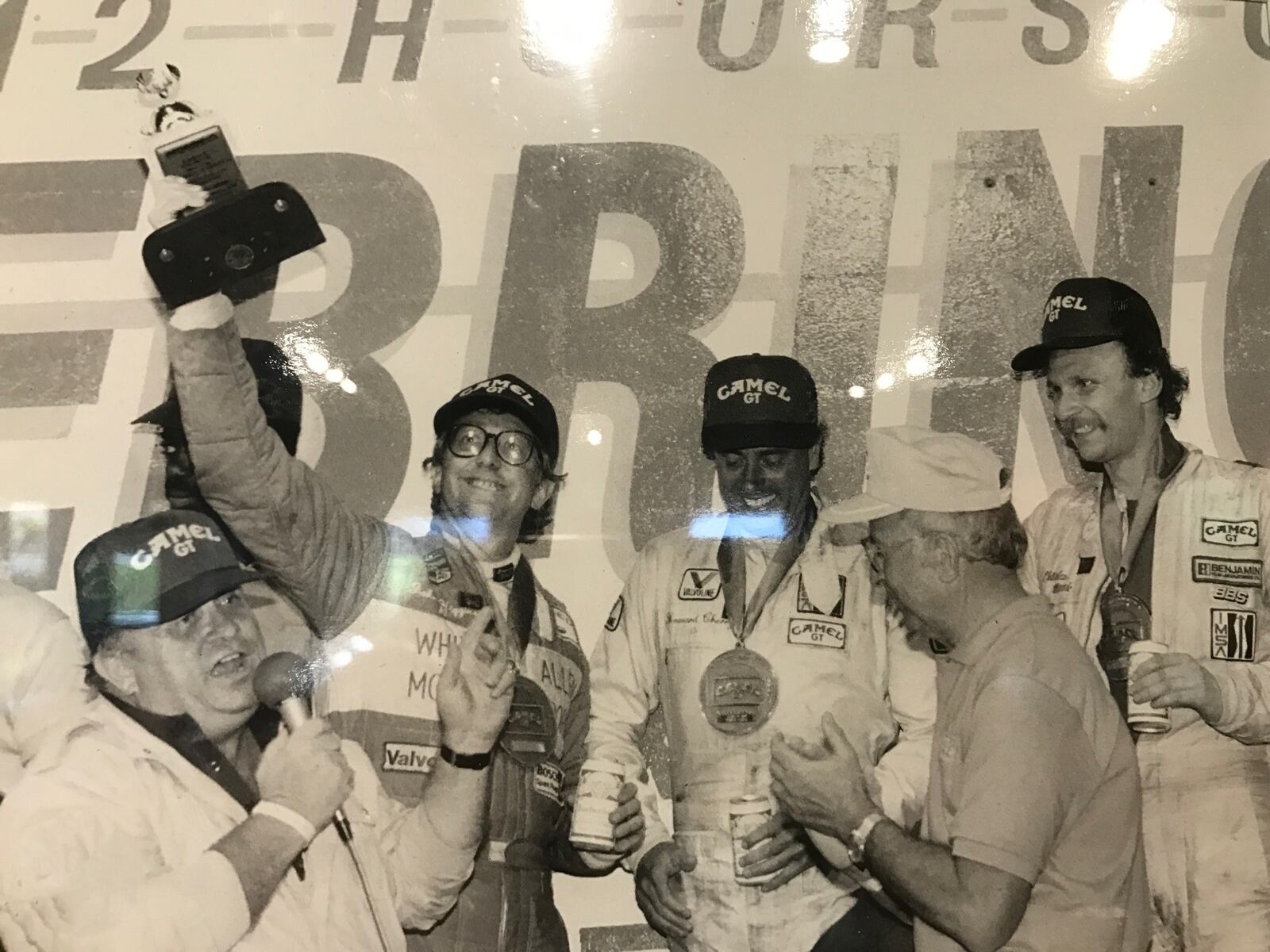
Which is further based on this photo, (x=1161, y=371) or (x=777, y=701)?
(x=1161, y=371)

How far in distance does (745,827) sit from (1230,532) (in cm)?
106

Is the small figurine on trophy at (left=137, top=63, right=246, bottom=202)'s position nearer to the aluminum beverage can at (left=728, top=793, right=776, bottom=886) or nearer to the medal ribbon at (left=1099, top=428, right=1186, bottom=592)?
the aluminum beverage can at (left=728, top=793, right=776, bottom=886)

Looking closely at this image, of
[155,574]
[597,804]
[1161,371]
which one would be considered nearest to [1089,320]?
[1161,371]

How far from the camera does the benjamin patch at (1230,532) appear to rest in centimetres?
234

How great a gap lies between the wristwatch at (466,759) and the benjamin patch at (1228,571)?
4.43 ft

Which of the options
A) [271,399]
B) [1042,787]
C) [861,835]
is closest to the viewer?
[1042,787]

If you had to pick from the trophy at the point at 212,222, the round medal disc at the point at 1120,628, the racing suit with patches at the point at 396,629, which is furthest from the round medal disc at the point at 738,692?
the trophy at the point at 212,222

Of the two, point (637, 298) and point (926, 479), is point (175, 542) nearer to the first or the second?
point (637, 298)

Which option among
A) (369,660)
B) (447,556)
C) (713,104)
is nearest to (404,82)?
(713,104)

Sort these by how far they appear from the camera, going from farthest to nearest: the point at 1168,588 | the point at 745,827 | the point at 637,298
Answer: the point at 637,298 < the point at 1168,588 < the point at 745,827

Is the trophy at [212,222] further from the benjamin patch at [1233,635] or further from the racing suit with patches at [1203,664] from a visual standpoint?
the benjamin patch at [1233,635]

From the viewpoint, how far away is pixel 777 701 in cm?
227

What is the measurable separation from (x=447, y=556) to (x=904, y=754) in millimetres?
924

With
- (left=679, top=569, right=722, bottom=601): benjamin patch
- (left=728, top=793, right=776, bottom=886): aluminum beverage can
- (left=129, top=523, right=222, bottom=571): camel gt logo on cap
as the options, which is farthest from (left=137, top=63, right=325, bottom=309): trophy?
(left=728, top=793, right=776, bottom=886): aluminum beverage can
